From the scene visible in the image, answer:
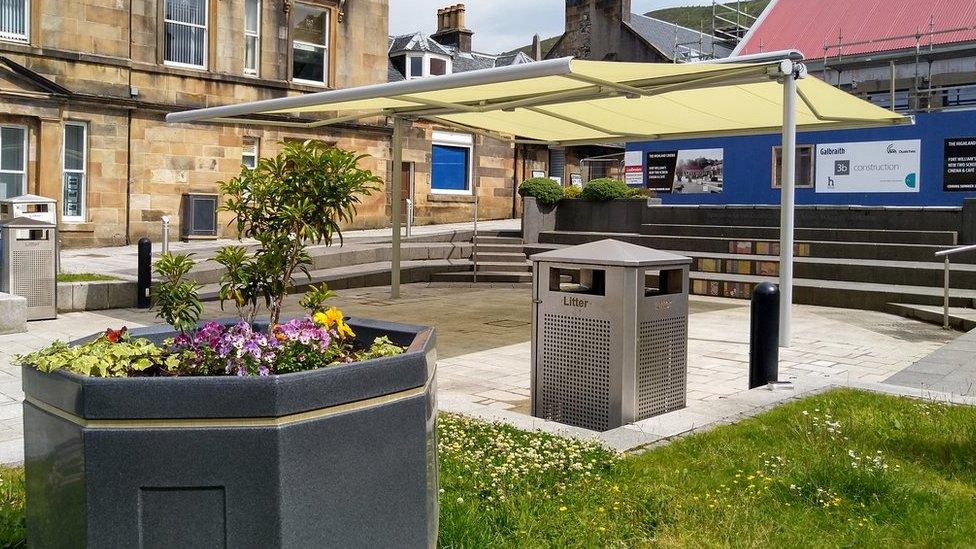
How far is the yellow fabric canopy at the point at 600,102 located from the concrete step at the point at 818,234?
10.7ft

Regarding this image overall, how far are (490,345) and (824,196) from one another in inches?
493

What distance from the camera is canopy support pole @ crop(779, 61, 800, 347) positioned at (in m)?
9.98

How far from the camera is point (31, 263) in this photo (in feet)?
37.0

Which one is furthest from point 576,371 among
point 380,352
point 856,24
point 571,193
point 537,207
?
point 856,24

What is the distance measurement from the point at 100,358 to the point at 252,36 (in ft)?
71.9

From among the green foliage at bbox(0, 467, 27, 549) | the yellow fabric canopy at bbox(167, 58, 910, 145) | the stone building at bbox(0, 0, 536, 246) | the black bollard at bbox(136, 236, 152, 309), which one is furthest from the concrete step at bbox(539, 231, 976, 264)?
the green foliage at bbox(0, 467, 27, 549)

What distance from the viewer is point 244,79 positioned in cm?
2267

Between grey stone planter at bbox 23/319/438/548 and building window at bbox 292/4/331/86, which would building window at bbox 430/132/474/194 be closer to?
building window at bbox 292/4/331/86

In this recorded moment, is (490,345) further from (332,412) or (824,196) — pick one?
(824,196)

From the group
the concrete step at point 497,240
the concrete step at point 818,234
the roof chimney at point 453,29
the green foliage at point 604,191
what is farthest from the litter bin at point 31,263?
the roof chimney at point 453,29

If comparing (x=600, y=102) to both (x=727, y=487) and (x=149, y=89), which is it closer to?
(x=727, y=487)

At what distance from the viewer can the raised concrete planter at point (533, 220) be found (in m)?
20.4

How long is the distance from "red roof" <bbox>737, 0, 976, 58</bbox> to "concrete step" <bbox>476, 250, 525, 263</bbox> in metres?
16.7

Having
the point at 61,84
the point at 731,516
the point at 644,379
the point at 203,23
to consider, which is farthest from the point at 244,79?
the point at 731,516
